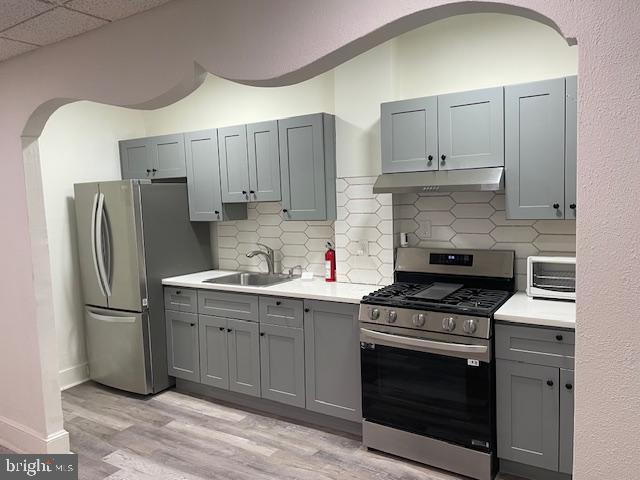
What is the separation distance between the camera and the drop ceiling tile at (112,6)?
6.86ft

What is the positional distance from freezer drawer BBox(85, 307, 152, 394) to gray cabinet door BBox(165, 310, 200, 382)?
194mm

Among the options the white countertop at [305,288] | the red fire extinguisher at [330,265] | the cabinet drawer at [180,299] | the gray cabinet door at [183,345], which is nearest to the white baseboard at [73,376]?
the gray cabinet door at [183,345]

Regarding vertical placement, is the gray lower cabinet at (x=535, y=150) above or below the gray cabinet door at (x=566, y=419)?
above

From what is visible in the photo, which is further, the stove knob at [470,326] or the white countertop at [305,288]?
the white countertop at [305,288]

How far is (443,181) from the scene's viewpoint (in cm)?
298

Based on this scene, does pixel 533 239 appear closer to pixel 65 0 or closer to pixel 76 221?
pixel 65 0

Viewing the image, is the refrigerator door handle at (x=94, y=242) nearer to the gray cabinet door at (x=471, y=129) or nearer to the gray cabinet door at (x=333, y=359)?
the gray cabinet door at (x=333, y=359)

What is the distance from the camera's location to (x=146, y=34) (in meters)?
2.24

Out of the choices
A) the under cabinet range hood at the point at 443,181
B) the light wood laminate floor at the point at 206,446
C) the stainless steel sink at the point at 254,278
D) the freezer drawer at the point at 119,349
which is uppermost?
the under cabinet range hood at the point at 443,181

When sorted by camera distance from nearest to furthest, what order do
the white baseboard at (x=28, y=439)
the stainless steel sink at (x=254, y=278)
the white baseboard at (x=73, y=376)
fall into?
the white baseboard at (x=28, y=439) → the stainless steel sink at (x=254, y=278) → the white baseboard at (x=73, y=376)

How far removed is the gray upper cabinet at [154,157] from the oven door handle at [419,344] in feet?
7.32

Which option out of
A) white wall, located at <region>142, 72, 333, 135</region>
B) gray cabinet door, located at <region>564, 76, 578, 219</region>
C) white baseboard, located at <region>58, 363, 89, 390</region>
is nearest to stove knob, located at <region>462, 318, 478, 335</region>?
gray cabinet door, located at <region>564, 76, 578, 219</region>

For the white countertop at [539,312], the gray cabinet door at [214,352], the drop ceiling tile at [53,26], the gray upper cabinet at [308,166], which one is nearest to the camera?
the drop ceiling tile at [53,26]

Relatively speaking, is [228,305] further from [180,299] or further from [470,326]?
[470,326]
